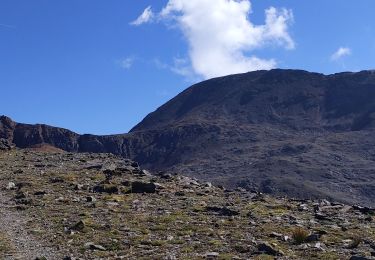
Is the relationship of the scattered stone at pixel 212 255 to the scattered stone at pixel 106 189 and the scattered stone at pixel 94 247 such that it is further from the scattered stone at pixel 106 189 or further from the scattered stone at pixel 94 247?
the scattered stone at pixel 106 189

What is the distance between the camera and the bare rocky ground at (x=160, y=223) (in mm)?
18766

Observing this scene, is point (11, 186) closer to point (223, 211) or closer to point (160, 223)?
point (223, 211)

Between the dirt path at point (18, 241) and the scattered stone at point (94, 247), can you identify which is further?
the scattered stone at point (94, 247)

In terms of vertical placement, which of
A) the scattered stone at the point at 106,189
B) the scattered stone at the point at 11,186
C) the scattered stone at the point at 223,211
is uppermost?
the scattered stone at the point at 11,186

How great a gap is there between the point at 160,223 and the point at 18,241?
5.93 metres

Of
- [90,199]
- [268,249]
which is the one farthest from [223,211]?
[268,249]

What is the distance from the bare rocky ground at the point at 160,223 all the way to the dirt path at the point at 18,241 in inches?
1.4

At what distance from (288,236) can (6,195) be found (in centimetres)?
1894

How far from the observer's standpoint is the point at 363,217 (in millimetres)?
28406

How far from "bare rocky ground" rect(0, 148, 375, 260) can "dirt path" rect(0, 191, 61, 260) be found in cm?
4

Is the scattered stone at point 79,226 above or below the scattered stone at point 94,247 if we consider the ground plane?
above

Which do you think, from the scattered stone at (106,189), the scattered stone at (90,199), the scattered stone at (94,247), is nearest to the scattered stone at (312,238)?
the scattered stone at (94,247)

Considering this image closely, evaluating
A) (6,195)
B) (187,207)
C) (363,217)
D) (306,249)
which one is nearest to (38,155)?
(6,195)

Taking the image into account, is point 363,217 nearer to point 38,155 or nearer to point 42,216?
point 42,216
